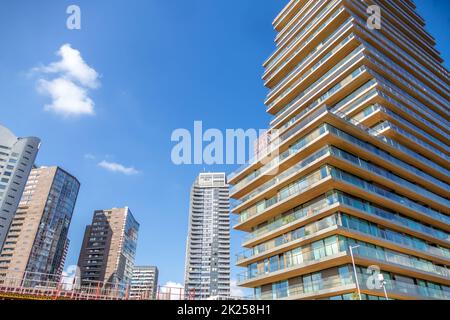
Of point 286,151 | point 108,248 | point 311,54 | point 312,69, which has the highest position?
point 311,54

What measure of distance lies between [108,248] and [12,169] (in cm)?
6023

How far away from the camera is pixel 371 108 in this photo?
35.8 metres

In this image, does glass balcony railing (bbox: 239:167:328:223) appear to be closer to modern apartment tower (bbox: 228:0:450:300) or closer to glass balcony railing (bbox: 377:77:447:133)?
modern apartment tower (bbox: 228:0:450:300)

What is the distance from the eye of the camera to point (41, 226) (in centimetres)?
13250

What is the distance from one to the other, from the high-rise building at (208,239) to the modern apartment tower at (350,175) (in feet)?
402

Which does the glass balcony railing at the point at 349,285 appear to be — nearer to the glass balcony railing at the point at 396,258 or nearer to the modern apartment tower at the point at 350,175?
the modern apartment tower at the point at 350,175

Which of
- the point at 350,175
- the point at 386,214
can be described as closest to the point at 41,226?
the point at 350,175

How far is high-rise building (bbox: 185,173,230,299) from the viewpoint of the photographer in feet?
507

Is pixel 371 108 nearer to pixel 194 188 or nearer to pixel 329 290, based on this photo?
pixel 329 290

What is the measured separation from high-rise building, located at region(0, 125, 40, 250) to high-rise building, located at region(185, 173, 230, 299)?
79575mm

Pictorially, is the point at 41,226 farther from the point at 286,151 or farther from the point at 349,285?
the point at 349,285

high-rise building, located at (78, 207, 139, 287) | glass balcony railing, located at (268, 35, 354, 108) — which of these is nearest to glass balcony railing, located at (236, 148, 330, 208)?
glass balcony railing, located at (268, 35, 354, 108)

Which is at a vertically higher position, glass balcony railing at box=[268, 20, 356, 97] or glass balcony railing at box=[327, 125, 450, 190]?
glass balcony railing at box=[268, 20, 356, 97]
